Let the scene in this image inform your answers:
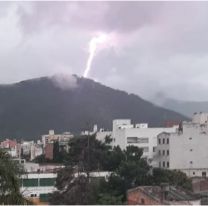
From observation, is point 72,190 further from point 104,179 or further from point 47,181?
point 47,181

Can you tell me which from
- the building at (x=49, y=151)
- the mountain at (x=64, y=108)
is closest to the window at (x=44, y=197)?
the building at (x=49, y=151)

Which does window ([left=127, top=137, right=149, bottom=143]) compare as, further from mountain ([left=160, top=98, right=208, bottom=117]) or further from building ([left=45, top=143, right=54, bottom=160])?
mountain ([left=160, top=98, right=208, bottom=117])

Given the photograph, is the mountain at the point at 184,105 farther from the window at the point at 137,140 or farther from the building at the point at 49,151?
the window at the point at 137,140

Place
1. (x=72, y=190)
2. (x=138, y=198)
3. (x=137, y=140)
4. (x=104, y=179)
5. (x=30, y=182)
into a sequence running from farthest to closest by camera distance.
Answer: (x=137, y=140) < (x=30, y=182) < (x=104, y=179) < (x=72, y=190) < (x=138, y=198)

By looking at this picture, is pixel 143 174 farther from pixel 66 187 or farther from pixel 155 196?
pixel 155 196

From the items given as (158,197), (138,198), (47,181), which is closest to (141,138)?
(47,181)

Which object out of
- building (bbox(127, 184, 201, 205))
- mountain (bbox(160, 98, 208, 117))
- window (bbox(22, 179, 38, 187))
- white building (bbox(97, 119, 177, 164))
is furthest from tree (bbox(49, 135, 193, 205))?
mountain (bbox(160, 98, 208, 117))

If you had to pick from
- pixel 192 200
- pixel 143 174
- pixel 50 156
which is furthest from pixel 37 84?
pixel 192 200

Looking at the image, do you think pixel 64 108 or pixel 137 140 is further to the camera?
pixel 64 108
